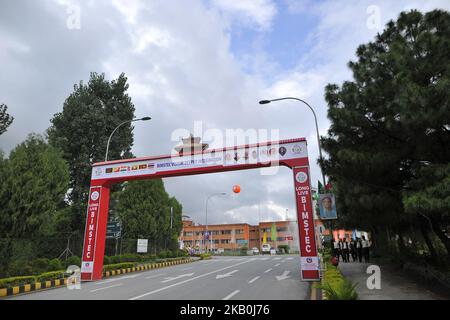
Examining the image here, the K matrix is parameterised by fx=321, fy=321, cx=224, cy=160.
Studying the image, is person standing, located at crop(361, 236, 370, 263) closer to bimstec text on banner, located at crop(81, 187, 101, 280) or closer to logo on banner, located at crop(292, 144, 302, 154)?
logo on banner, located at crop(292, 144, 302, 154)

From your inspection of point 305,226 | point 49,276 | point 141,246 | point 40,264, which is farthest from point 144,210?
point 305,226

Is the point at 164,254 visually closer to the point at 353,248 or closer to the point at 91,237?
the point at 91,237

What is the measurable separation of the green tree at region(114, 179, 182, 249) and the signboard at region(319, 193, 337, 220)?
24674mm

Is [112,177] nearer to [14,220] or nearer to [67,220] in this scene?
[14,220]

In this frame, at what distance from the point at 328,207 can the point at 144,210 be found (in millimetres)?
25429

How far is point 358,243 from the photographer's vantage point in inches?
865

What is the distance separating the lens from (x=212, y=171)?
54.5 feet

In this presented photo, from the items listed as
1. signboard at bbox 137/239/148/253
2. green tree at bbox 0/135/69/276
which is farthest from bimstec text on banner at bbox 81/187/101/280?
signboard at bbox 137/239/148/253

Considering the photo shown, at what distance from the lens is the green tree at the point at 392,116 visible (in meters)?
8.46

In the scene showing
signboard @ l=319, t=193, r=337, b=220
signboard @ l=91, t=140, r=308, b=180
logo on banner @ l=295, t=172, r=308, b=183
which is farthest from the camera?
signboard @ l=91, t=140, r=308, b=180

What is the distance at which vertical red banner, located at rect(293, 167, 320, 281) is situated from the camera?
13336 millimetres

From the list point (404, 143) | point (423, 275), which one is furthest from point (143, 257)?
point (404, 143)

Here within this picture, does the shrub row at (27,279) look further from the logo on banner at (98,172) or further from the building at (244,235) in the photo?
the building at (244,235)
